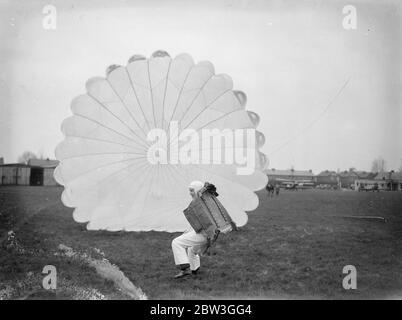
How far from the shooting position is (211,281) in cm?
393

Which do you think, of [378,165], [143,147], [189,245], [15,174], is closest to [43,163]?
[15,174]

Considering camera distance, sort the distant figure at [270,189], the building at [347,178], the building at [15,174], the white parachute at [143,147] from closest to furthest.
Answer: the white parachute at [143,147] < the building at [15,174] < the building at [347,178] < the distant figure at [270,189]

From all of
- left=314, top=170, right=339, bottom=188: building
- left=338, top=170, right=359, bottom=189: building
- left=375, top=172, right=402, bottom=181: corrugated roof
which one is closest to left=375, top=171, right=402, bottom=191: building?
left=375, top=172, right=402, bottom=181: corrugated roof

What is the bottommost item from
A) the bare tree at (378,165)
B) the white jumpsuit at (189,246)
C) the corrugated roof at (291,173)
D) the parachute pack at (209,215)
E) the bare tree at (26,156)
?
the white jumpsuit at (189,246)

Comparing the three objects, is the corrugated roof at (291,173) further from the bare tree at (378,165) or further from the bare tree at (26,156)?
the bare tree at (26,156)

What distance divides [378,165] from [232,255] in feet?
5.50

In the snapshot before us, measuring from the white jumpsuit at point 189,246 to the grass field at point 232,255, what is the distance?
166mm

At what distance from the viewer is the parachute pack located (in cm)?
386

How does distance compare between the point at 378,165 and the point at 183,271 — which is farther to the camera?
the point at 378,165

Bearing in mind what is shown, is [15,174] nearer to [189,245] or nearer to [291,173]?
[189,245]

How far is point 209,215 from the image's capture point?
3.86 m

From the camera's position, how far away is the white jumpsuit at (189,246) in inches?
154

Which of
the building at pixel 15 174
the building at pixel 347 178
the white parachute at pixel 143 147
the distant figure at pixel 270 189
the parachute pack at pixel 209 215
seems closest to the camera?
the parachute pack at pixel 209 215

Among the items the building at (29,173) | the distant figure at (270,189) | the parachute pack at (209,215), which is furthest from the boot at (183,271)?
the building at (29,173)
